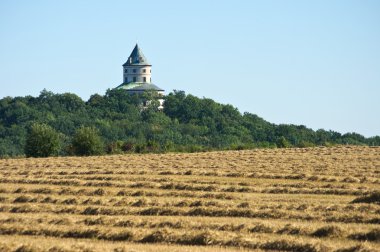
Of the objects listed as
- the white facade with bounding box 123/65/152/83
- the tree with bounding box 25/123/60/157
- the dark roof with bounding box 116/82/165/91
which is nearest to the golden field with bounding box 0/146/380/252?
the tree with bounding box 25/123/60/157

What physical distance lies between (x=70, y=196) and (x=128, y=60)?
12647 centimetres

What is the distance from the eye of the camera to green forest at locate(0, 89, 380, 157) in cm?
10619

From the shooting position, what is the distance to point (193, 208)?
2717cm

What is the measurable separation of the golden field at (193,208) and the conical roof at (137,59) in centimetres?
11145

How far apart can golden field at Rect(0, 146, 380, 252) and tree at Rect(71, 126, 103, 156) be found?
25.8 m

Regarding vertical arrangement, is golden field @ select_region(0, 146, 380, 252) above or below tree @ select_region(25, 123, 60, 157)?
below

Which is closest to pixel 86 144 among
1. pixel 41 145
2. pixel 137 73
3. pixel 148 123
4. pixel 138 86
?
pixel 41 145

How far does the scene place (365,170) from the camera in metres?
41.6

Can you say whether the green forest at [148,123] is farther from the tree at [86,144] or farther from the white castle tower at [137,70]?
the tree at [86,144]

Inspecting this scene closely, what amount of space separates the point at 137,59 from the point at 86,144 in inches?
3393

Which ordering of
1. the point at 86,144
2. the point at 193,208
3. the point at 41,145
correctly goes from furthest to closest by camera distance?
the point at 86,144
the point at 41,145
the point at 193,208

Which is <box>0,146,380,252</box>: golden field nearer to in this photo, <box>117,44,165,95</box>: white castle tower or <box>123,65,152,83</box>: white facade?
<box>117,44,165,95</box>: white castle tower

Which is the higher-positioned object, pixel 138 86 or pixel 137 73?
pixel 137 73

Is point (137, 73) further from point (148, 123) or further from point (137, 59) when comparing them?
point (148, 123)
